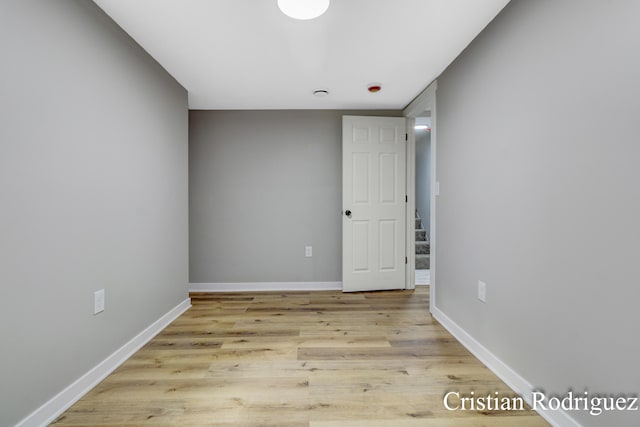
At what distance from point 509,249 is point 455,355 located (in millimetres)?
824

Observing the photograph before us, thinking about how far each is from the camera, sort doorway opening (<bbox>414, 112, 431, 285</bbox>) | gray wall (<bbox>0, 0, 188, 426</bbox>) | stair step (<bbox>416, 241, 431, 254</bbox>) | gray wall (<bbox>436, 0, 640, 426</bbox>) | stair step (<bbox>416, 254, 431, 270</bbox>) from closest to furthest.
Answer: gray wall (<bbox>436, 0, 640, 426</bbox>) → gray wall (<bbox>0, 0, 188, 426</bbox>) → stair step (<bbox>416, 254, 431, 270</bbox>) → stair step (<bbox>416, 241, 431, 254</bbox>) → doorway opening (<bbox>414, 112, 431, 285</bbox>)

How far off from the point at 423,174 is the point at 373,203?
2.79 metres

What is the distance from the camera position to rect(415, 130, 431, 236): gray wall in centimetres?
553

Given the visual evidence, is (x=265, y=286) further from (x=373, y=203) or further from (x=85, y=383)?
(x=85, y=383)

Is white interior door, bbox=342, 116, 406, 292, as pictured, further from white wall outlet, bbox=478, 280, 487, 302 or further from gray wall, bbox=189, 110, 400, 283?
white wall outlet, bbox=478, 280, 487, 302

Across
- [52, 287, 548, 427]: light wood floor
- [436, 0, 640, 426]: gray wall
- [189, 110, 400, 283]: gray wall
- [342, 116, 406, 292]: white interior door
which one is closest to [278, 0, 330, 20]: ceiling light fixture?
[436, 0, 640, 426]: gray wall

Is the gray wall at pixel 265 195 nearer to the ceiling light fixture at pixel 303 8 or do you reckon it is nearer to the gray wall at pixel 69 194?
the gray wall at pixel 69 194

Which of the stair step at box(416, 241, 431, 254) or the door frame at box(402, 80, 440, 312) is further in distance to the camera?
the stair step at box(416, 241, 431, 254)

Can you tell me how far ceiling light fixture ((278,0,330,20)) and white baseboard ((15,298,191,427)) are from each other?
7.34 ft

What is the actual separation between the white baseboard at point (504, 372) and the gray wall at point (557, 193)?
1.6 inches

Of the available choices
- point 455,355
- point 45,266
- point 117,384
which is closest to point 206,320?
point 117,384

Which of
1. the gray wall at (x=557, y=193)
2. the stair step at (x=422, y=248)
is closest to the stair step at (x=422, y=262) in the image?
the stair step at (x=422, y=248)

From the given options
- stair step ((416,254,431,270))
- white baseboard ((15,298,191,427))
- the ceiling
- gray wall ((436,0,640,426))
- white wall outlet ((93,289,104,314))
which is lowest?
white baseboard ((15,298,191,427))

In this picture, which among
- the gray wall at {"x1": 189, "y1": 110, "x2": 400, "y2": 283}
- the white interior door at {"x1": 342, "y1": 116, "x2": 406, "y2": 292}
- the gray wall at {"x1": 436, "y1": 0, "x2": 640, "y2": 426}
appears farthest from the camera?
the gray wall at {"x1": 189, "y1": 110, "x2": 400, "y2": 283}
